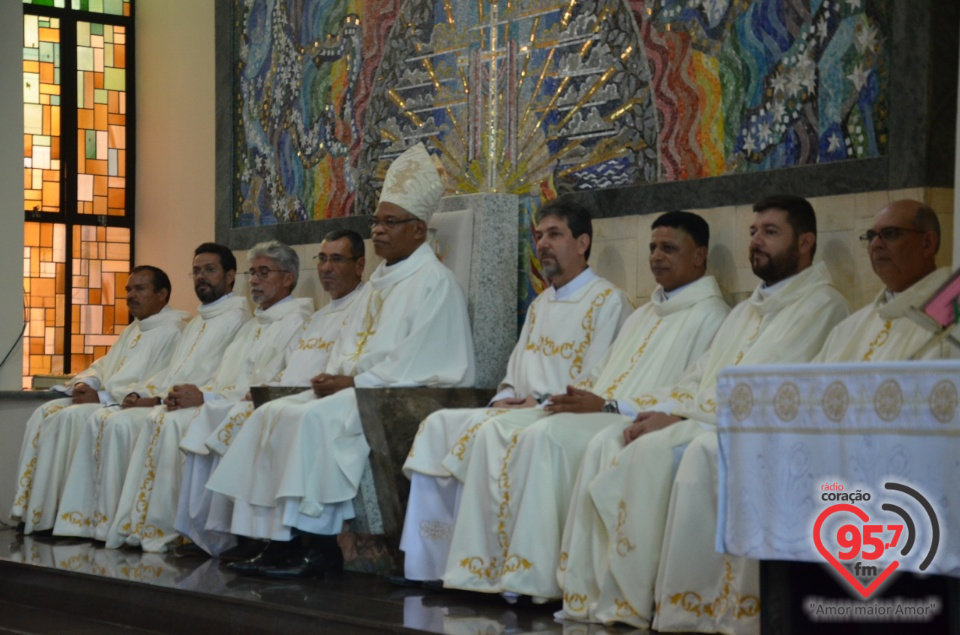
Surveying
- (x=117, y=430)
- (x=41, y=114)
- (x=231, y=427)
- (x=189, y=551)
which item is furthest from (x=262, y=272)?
(x=41, y=114)

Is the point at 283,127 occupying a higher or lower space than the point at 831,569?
higher

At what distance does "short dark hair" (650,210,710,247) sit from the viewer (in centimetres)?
580

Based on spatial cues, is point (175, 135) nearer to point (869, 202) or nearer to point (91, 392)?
point (91, 392)

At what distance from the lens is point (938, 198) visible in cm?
542

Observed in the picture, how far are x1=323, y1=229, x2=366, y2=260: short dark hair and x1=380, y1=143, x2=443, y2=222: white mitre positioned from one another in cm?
65

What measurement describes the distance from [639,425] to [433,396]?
1.55m

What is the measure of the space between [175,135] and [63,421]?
2774 mm

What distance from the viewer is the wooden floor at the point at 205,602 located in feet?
16.5

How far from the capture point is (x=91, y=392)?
336 inches

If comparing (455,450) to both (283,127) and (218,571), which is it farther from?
(283,127)

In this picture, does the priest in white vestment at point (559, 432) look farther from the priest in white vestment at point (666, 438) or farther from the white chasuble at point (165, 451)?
the white chasuble at point (165, 451)

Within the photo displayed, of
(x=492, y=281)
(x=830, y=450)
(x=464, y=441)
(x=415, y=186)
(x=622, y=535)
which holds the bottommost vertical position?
(x=622, y=535)

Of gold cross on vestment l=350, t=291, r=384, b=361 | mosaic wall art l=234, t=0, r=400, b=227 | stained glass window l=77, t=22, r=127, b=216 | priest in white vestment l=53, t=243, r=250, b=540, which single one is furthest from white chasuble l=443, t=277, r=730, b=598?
stained glass window l=77, t=22, r=127, b=216

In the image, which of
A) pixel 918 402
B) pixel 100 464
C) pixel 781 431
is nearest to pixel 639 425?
pixel 781 431
